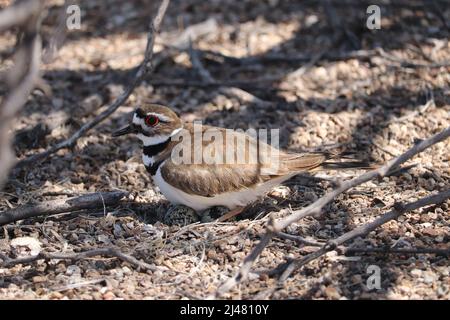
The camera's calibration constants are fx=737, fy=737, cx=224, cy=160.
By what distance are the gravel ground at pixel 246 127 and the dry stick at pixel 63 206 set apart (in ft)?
0.35

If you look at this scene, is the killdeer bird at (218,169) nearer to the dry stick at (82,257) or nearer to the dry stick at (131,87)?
the dry stick at (131,87)

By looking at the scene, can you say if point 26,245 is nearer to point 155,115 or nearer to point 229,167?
point 155,115

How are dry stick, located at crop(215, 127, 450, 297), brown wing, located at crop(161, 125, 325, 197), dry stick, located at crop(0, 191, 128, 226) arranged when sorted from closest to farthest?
dry stick, located at crop(215, 127, 450, 297), dry stick, located at crop(0, 191, 128, 226), brown wing, located at crop(161, 125, 325, 197)

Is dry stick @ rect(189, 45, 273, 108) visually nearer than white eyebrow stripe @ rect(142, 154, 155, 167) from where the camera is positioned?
No

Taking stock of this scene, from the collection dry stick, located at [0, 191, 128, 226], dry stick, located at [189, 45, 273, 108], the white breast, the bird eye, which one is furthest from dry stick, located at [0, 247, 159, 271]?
dry stick, located at [189, 45, 273, 108]

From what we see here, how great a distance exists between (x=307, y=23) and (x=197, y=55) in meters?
1.68

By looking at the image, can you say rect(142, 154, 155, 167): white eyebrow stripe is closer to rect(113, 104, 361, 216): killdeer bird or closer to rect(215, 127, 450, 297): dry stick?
rect(113, 104, 361, 216): killdeer bird

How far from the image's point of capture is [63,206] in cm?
612

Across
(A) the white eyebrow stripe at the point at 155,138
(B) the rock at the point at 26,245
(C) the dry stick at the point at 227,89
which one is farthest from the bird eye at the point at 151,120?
(C) the dry stick at the point at 227,89

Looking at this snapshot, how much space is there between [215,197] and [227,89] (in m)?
2.31

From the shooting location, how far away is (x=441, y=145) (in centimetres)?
713

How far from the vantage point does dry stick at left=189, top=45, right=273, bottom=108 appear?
26.7 ft

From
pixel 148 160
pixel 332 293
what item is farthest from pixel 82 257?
pixel 332 293

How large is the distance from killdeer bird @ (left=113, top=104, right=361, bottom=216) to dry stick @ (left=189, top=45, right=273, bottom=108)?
67.2 inches
